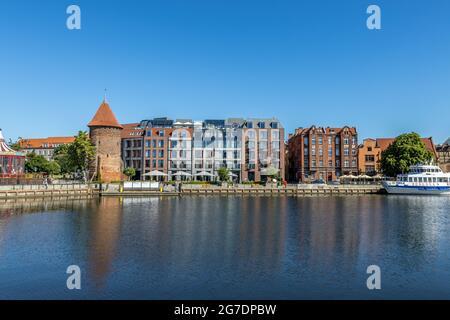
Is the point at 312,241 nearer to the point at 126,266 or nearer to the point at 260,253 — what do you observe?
the point at 260,253

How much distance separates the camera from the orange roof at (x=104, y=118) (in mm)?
86750

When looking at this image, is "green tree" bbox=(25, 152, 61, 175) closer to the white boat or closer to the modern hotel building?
the modern hotel building

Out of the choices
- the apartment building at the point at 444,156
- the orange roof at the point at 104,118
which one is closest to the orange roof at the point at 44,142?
the orange roof at the point at 104,118

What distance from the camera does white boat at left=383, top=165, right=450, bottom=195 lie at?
278 ft

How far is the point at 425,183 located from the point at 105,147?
73763 millimetres

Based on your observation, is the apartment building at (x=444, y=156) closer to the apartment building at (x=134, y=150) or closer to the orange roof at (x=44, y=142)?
the apartment building at (x=134, y=150)

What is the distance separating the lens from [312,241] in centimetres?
3038

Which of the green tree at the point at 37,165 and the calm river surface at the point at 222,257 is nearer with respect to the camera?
the calm river surface at the point at 222,257

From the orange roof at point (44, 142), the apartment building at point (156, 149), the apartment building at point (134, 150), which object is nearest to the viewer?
the apartment building at point (156, 149)

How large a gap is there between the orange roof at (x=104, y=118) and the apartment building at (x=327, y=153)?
5540 cm

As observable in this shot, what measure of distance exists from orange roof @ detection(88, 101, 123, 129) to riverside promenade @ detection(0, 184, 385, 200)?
52.3ft
